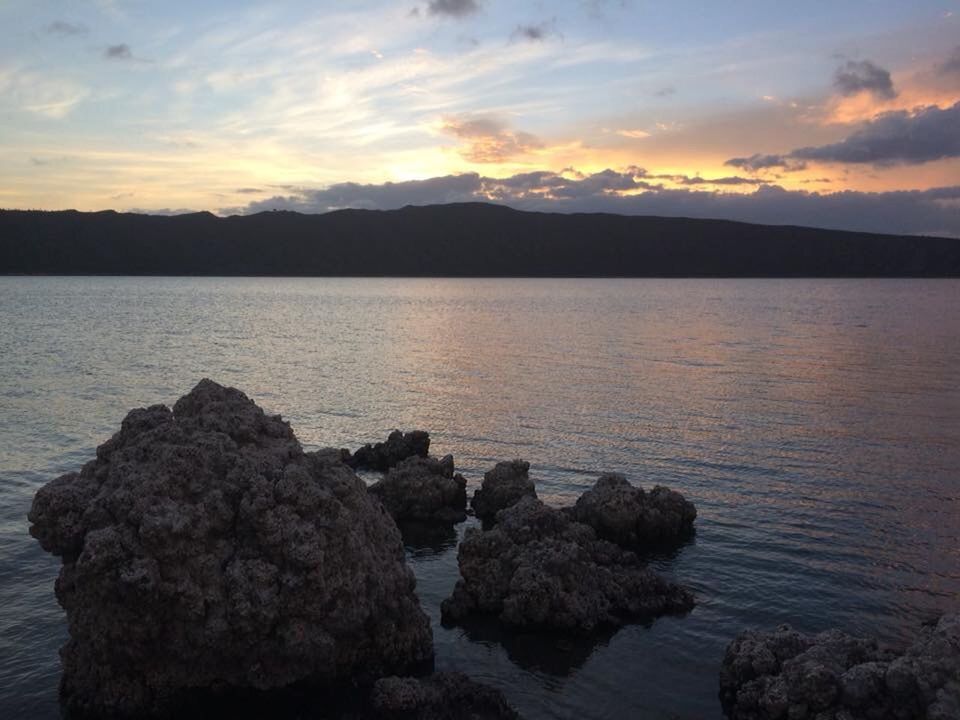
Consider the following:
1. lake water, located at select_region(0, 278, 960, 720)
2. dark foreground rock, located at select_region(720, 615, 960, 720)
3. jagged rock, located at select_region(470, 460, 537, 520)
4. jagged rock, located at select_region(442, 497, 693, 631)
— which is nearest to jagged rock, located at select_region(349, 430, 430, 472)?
lake water, located at select_region(0, 278, 960, 720)

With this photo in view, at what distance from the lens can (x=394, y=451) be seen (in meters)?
27.5

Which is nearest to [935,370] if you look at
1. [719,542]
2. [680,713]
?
[719,542]

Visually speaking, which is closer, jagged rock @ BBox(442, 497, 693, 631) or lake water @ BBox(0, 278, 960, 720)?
lake water @ BBox(0, 278, 960, 720)

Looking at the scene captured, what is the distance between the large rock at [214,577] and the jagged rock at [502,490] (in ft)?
24.3

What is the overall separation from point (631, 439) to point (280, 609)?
21015 mm

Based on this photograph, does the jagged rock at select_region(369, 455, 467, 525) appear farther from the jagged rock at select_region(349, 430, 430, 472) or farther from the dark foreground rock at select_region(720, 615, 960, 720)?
the dark foreground rock at select_region(720, 615, 960, 720)

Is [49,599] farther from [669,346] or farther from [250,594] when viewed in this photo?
[669,346]

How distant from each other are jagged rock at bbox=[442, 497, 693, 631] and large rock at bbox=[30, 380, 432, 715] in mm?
2094

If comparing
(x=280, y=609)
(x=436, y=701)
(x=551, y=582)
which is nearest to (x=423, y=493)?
(x=551, y=582)

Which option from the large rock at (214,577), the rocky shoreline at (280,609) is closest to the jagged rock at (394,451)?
the rocky shoreline at (280,609)

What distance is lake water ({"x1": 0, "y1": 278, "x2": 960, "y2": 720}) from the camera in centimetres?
1458

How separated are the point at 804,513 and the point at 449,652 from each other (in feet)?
40.7

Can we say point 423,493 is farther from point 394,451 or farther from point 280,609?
point 280,609

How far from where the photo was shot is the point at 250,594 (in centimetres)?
1249
